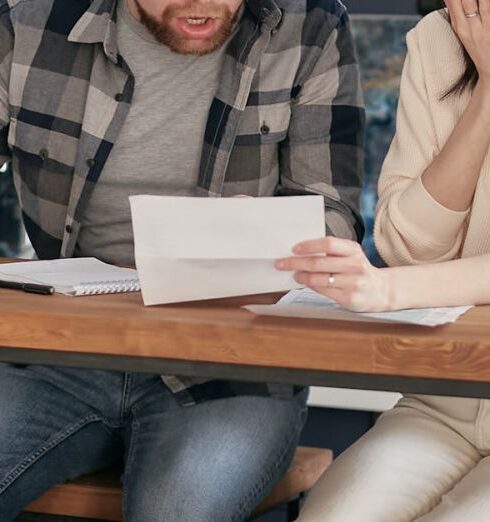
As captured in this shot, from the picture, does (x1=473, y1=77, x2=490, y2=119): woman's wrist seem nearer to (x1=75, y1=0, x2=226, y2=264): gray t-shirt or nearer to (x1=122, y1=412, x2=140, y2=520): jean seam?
(x1=75, y1=0, x2=226, y2=264): gray t-shirt

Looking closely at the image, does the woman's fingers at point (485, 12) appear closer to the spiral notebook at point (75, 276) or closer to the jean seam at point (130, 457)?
the spiral notebook at point (75, 276)

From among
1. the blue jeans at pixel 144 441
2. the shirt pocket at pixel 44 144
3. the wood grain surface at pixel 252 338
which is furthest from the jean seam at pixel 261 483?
the shirt pocket at pixel 44 144

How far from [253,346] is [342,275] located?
0.50ft

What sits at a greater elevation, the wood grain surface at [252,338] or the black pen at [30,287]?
the wood grain surface at [252,338]

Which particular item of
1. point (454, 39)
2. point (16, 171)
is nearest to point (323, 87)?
point (454, 39)

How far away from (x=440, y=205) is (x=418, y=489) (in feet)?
1.45

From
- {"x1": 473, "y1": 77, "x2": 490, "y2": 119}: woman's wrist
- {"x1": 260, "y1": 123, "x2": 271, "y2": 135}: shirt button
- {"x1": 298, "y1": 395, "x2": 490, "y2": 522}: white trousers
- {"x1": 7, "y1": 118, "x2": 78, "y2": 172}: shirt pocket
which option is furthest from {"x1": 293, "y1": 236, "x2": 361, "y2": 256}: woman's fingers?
{"x1": 7, "y1": 118, "x2": 78, "y2": 172}: shirt pocket

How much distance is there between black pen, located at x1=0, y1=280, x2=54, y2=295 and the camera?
1.51m

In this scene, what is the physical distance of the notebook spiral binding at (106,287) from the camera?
1532mm

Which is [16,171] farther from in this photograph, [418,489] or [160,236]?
[418,489]

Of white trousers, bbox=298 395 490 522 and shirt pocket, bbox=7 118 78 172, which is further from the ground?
shirt pocket, bbox=7 118 78 172

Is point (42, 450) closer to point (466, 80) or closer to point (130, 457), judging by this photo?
point (130, 457)

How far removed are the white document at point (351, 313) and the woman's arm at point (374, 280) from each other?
0.7 inches

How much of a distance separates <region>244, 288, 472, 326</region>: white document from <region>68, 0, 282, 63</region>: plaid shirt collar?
704 mm
